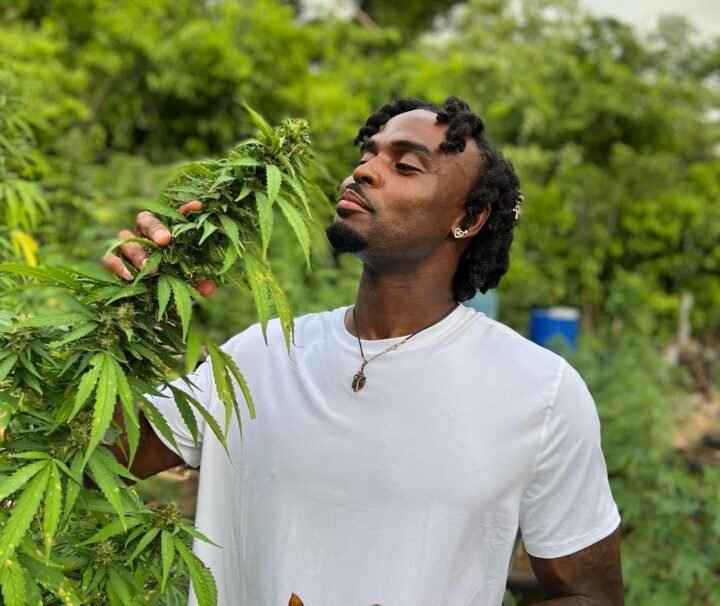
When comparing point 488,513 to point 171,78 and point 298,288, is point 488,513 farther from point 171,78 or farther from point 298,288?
point 171,78

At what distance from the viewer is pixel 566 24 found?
603 inches

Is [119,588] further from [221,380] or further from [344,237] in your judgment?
[344,237]

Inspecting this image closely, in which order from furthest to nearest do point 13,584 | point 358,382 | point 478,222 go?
point 478,222, point 358,382, point 13,584

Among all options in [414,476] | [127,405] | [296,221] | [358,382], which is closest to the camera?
[127,405]

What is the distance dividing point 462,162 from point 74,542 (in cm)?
109

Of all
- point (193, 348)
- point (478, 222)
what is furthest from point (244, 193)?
point (478, 222)

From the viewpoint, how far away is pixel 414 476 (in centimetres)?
184

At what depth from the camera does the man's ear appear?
2052 mm

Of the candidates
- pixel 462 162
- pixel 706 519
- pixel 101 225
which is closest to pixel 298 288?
pixel 101 225

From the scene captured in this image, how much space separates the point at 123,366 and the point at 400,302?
0.68 m

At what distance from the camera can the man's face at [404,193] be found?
6.20 ft

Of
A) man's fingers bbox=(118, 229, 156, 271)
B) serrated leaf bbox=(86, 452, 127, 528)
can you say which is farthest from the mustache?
serrated leaf bbox=(86, 452, 127, 528)

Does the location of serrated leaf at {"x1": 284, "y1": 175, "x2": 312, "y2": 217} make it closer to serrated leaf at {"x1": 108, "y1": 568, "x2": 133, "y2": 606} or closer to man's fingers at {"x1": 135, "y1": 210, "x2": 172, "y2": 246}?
man's fingers at {"x1": 135, "y1": 210, "x2": 172, "y2": 246}

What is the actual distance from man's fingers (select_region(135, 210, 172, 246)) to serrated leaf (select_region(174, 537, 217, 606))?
19.4 inches
